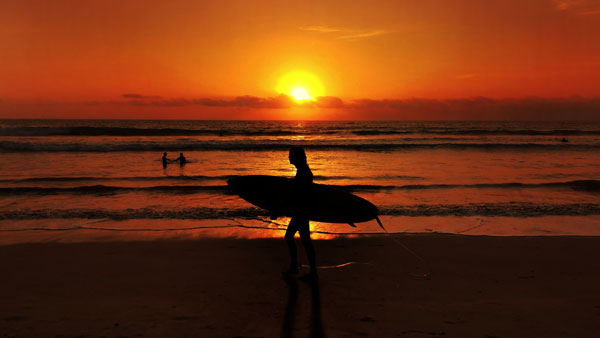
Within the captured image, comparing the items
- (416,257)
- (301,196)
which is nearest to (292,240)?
(301,196)

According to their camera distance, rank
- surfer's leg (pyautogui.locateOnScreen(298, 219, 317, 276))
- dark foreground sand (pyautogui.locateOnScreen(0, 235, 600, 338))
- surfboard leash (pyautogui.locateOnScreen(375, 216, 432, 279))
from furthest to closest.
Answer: surfboard leash (pyautogui.locateOnScreen(375, 216, 432, 279)) → surfer's leg (pyautogui.locateOnScreen(298, 219, 317, 276)) → dark foreground sand (pyautogui.locateOnScreen(0, 235, 600, 338))

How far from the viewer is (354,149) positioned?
3375cm

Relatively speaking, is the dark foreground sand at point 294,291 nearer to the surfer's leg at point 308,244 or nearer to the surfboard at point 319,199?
the surfer's leg at point 308,244

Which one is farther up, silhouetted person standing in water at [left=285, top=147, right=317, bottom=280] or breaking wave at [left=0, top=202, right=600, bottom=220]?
silhouetted person standing in water at [left=285, top=147, right=317, bottom=280]

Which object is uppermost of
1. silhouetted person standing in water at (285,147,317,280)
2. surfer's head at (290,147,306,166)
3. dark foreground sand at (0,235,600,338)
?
surfer's head at (290,147,306,166)

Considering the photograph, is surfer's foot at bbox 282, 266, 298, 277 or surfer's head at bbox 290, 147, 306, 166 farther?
surfer's foot at bbox 282, 266, 298, 277

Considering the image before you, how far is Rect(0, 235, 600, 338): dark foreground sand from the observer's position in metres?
4.49

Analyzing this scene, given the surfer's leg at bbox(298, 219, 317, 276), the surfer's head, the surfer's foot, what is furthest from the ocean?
the surfer's head

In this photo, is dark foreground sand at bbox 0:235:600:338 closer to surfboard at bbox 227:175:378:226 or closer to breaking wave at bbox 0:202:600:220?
surfboard at bbox 227:175:378:226

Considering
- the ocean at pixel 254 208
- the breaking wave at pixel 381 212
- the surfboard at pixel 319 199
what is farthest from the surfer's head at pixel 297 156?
the breaking wave at pixel 381 212

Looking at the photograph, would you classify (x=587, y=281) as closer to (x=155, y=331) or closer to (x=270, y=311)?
(x=270, y=311)

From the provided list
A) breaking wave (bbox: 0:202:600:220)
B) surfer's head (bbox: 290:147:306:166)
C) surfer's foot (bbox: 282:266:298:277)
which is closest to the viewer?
surfer's head (bbox: 290:147:306:166)

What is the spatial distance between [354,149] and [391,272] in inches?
1091

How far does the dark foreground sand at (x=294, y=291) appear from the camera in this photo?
4492 millimetres
